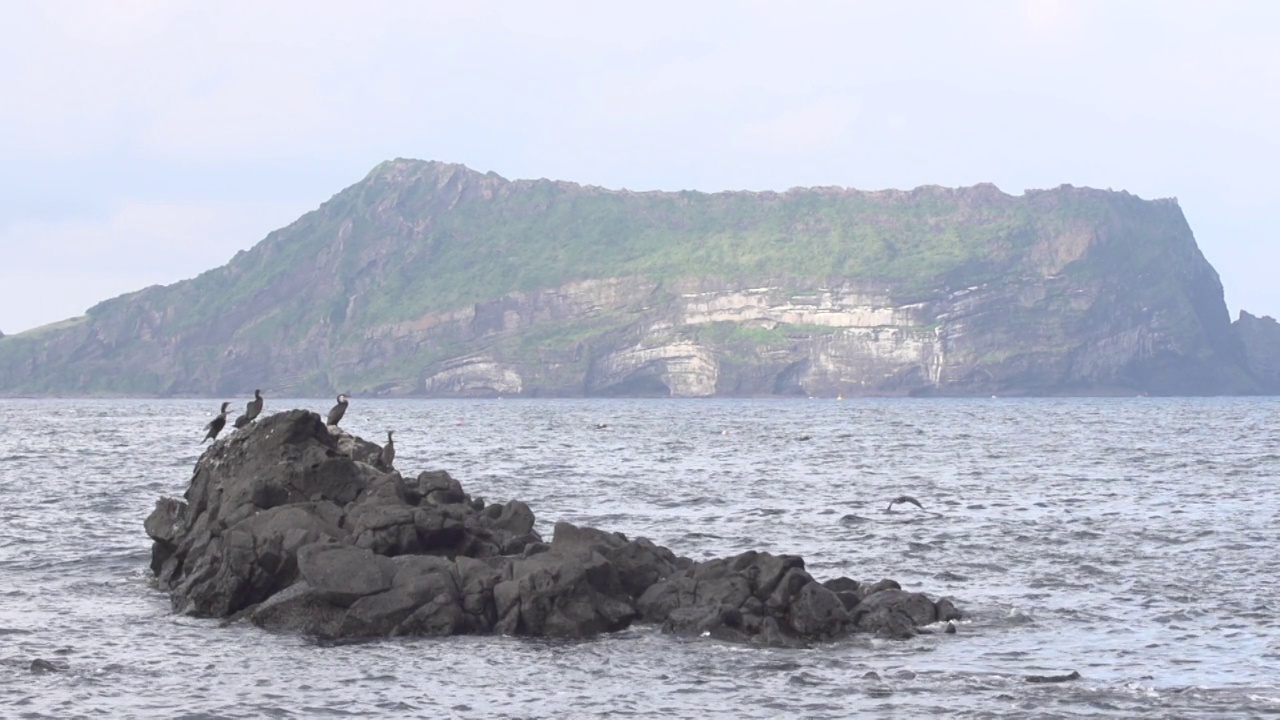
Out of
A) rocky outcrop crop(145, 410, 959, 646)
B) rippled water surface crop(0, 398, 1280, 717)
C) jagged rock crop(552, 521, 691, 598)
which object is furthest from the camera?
jagged rock crop(552, 521, 691, 598)

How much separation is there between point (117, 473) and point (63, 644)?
4164 centimetres

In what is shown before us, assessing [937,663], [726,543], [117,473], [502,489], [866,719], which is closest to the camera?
[866,719]

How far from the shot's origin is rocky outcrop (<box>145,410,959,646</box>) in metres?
27.5

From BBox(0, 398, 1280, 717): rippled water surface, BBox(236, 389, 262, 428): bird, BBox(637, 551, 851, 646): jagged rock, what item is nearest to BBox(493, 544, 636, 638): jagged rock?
BBox(0, 398, 1280, 717): rippled water surface

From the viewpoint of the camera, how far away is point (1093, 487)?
194ft

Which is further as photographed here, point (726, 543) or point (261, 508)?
point (726, 543)

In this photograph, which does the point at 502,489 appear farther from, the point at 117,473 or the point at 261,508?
the point at 261,508

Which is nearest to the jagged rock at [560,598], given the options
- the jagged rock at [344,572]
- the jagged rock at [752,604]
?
the jagged rock at [752,604]

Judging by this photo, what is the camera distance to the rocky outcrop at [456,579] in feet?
90.3

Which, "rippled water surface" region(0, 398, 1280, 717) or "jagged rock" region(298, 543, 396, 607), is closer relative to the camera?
"rippled water surface" region(0, 398, 1280, 717)

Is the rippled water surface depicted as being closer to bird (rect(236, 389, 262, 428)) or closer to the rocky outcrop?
the rocky outcrop

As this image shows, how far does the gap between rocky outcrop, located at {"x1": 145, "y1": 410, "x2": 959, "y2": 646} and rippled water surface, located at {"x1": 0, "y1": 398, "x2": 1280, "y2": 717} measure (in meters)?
0.81

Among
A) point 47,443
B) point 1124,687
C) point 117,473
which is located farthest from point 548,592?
point 47,443

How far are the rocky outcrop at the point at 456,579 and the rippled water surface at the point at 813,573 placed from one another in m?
0.81
